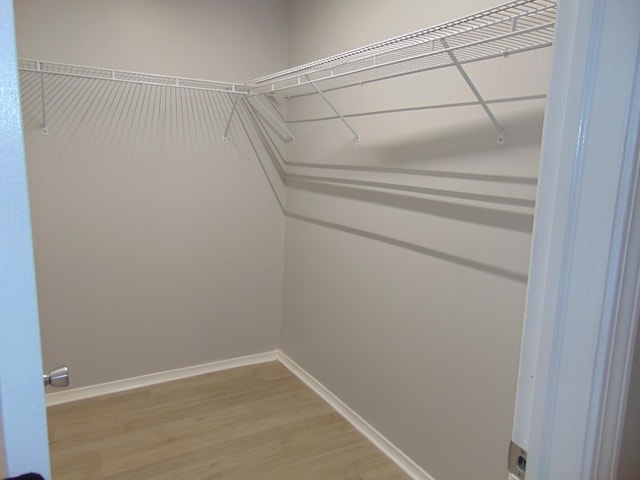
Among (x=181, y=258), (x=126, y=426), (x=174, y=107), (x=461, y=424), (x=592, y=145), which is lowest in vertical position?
(x=126, y=426)

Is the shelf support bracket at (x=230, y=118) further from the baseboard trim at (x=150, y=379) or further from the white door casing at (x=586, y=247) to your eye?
the white door casing at (x=586, y=247)

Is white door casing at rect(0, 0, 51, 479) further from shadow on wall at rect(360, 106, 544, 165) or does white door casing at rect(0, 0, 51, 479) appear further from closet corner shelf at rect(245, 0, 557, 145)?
shadow on wall at rect(360, 106, 544, 165)

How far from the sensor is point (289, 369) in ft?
10.4

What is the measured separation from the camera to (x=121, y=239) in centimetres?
271

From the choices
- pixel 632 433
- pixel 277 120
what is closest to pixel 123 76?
pixel 277 120

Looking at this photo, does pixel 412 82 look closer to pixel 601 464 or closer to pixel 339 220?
pixel 339 220

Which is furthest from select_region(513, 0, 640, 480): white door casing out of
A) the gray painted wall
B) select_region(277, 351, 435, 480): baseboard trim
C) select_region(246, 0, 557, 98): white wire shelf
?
select_region(277, 351, 435, 480): baseboard trim

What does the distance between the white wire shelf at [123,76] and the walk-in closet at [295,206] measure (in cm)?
1

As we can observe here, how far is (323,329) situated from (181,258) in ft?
3.33

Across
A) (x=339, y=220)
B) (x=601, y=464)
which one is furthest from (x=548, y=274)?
(x=339, y=220)

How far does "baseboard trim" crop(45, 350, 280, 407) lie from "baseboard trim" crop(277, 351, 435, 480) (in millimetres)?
208

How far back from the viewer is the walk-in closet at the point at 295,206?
68.4 inches

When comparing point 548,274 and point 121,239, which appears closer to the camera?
point 548,274

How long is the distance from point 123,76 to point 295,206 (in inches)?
50.8
